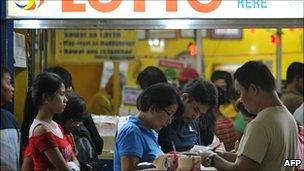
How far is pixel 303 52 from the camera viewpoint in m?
11.5

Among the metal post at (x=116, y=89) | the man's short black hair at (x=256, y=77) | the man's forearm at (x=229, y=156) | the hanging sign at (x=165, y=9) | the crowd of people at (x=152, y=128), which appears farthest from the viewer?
A: the metal post at (x=116, y=89)

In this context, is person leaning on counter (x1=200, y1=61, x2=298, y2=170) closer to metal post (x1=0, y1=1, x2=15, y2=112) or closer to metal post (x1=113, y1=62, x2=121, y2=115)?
metal post (x1=0, y1=1, x2=15, y2=112)

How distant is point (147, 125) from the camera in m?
3.67

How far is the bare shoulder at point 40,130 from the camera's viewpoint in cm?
359

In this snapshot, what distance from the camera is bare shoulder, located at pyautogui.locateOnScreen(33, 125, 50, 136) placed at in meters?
3.59

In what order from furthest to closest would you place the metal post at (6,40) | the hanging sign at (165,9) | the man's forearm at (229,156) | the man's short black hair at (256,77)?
the hanging sign at (165,9)
the metal post at (6,40)
the man's forearm at (229,156)
the man's short black hair at (256,77)

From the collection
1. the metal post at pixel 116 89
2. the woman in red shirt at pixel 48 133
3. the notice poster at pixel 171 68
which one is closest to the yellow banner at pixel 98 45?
the metal post at pixel 116 89

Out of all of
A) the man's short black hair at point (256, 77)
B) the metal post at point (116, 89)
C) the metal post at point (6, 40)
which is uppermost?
the metal post at point (6, 40)

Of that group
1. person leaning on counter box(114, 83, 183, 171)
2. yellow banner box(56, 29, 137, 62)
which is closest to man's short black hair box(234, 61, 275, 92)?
person leaning on counter box(114, 83, 183, 171)

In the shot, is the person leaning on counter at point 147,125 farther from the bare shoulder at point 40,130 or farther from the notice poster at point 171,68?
the notice poster at point 171,68

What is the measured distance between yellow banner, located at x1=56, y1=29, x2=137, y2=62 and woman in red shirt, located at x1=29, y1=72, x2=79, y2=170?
4520 millimetres

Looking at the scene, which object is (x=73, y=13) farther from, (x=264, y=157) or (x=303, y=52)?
(x=303, y=52)

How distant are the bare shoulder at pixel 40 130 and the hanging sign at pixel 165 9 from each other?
105 centimetres

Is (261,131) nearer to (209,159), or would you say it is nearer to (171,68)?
(209,159)
